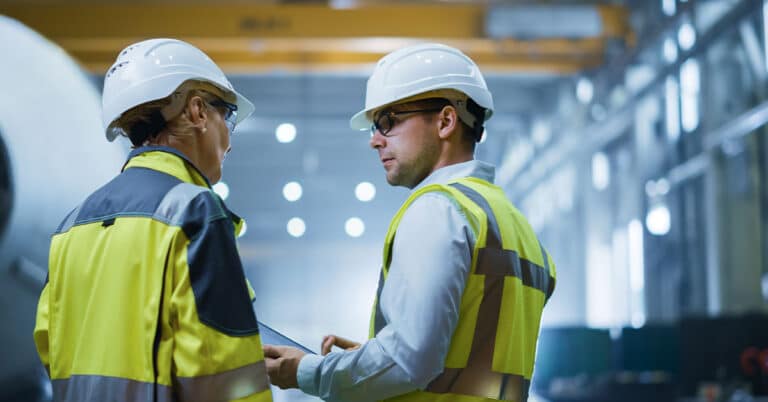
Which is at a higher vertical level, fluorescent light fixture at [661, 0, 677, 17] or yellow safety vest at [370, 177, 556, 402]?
fluorescent light fixture at [661, 0, 677, 17]

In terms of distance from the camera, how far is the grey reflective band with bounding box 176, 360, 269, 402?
2.40 m

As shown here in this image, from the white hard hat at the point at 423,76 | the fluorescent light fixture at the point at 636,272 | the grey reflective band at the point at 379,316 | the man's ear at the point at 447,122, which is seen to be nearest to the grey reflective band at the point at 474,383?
the grey reflective band at the point at 379,316

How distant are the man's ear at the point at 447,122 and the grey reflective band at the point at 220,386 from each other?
101cm

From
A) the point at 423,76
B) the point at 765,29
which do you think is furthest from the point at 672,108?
the point at 423,76

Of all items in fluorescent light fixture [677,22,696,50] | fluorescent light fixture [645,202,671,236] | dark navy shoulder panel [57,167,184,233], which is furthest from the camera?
fluorescent light fixture [645,202,671,236]

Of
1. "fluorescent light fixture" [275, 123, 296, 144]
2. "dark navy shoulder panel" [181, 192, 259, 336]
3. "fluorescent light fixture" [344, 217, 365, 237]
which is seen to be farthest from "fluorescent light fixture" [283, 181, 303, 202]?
"dark navy shoulder panel" [181, 192, 259, 336]

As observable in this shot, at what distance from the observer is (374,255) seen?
73.3ft

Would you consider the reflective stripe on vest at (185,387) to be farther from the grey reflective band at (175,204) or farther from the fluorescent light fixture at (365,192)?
the fluorescent light fixture at (365,192)

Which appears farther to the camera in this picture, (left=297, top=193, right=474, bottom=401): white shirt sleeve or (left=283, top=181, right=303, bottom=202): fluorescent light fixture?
(left=283, top=181, right=303, bottom=202): fluorescent light fixture

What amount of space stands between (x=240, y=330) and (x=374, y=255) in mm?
19892

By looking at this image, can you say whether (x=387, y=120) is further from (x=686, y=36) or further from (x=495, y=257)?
(x=686, y=36)

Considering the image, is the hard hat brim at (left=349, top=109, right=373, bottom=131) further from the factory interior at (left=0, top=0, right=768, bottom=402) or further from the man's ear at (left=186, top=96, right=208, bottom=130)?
the factory interior at (left=0, top=0, right=768, bottom=402)

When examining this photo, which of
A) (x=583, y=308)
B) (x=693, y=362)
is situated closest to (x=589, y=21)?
(x=583, y=308)

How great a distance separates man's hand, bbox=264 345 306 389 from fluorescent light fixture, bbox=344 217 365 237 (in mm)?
Result: 17529
